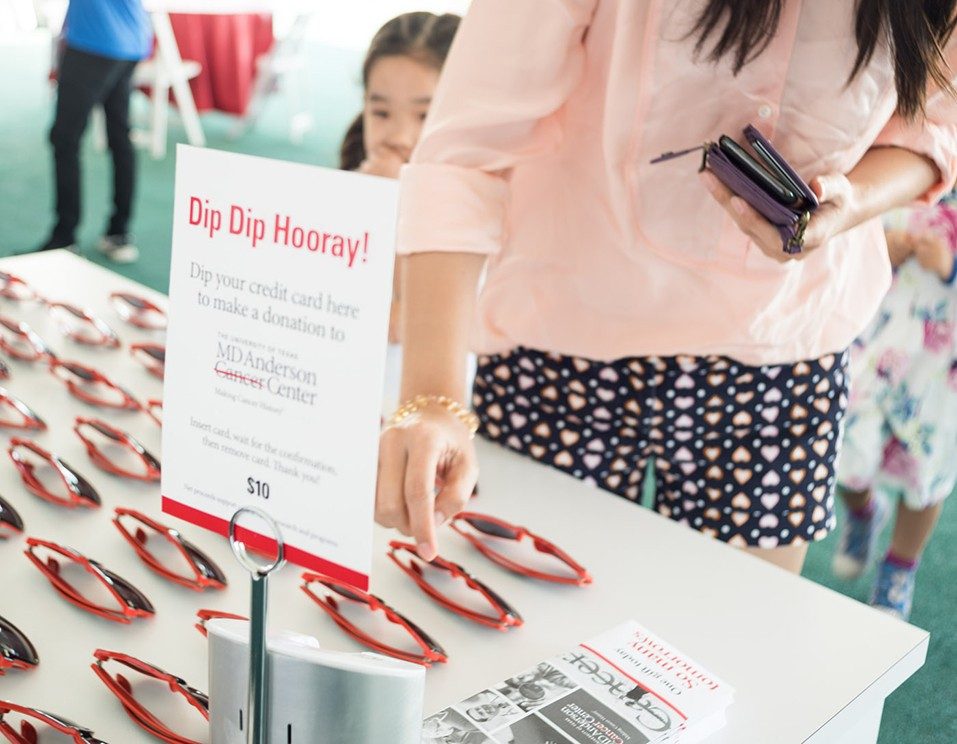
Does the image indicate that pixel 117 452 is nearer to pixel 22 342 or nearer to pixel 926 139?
pixel 22 342

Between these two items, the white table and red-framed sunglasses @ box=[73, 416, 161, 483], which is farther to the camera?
red-framed sunglasses @ box=[73, 416, 161, 483]

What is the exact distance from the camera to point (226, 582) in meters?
0.84

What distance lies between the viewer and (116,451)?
104 cm

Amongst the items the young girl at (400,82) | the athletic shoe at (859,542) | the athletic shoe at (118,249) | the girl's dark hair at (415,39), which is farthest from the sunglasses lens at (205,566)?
the athletic shoe at (118,249)

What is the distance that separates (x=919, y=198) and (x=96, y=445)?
86cm

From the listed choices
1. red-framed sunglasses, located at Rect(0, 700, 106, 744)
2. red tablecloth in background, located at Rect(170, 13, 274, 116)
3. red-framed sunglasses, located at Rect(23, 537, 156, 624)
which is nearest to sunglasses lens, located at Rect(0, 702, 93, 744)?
red-framed sunglasses, located at Rect(0, 700, 106, 744)

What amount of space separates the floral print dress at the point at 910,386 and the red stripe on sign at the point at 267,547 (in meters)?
1.71

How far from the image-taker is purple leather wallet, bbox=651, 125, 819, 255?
32.3 inches

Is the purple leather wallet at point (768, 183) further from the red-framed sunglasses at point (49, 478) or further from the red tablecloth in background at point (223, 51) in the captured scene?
the red tablecloth in background at point (223, 51)

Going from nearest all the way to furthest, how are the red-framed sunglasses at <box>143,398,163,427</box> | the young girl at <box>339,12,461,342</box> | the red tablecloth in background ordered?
the red-framed sunglasses at <box>143,398,163,427</box> → the young girl at <box>339,12,461,342</box> → the red tablecloth in background

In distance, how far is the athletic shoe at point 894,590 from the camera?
2.10 m

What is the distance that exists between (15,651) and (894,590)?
1.82 meters

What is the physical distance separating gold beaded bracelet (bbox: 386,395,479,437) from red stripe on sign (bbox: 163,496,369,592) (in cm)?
23

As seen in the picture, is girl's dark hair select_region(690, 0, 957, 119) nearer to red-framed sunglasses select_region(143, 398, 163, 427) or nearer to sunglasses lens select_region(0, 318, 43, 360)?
red-framed sunglasses select_region(143, 398, 163, 427)
